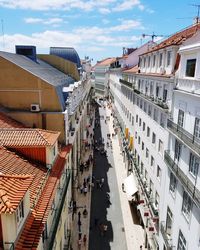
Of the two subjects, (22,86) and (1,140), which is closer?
(1,140)

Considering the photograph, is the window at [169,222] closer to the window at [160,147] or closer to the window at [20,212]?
the window at [160,147]

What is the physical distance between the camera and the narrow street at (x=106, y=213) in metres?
29.9

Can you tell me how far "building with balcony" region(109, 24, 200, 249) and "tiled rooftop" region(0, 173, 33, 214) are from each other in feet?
31.7

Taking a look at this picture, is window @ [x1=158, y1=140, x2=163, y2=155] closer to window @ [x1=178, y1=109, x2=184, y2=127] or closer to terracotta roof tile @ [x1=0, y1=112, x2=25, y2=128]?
window @ [x1=178, y1=109, x2=184, y2=127]

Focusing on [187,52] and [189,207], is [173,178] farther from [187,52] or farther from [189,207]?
[187,52]

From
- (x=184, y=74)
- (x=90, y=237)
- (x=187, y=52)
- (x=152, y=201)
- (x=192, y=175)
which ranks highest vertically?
(x=187, y=52)

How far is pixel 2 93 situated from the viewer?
91.5ft

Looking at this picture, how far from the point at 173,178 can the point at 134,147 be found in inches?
791

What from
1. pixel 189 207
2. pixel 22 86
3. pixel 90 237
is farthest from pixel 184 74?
pixel 90 237

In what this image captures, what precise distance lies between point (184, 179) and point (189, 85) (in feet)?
20.4

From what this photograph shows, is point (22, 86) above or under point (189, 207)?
above

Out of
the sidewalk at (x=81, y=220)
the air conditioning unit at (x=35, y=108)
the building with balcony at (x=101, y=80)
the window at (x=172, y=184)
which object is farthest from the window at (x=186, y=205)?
the building with balcony at (x=101, y=80)

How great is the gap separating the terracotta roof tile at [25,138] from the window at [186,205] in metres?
10.0

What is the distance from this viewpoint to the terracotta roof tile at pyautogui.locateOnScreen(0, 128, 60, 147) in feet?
64.0
